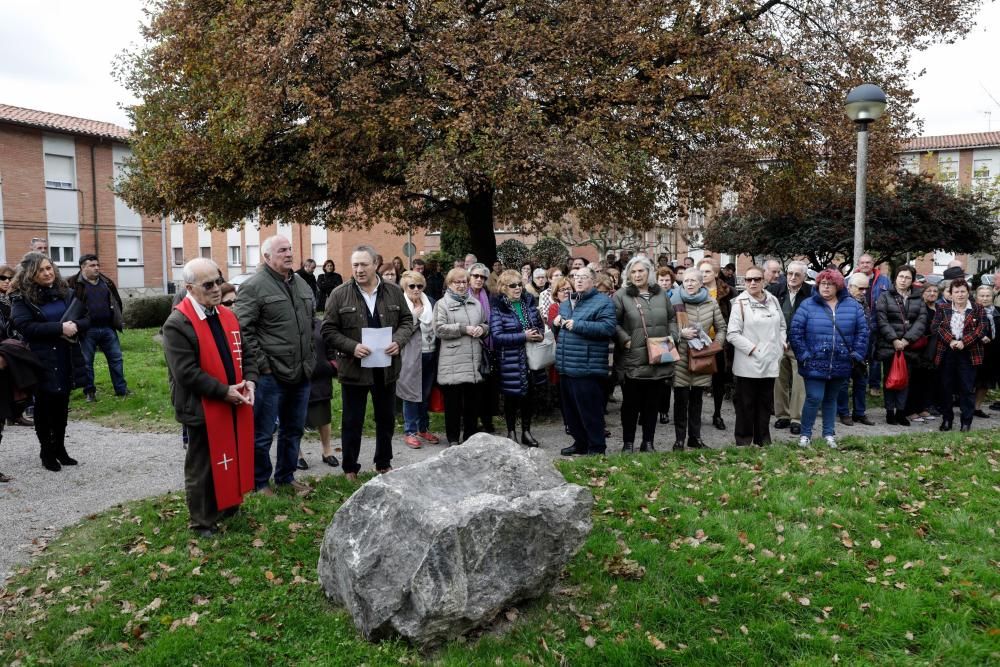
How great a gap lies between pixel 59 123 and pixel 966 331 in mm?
36317

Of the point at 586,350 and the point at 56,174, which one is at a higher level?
the point at 56,174

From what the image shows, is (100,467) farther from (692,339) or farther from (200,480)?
(692,339)

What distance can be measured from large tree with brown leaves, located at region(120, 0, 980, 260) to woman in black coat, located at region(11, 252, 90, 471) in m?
5.85

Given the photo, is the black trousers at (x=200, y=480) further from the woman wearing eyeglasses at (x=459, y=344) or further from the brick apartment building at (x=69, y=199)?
the brick apartment building at (x=69, y=199)

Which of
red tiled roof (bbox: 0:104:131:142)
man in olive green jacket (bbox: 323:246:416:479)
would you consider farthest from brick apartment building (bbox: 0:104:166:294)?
man in olive green jacket (bbox: 323:246:416:479)

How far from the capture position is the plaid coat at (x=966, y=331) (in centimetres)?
963

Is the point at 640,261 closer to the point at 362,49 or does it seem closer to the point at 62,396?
the point at 62,396

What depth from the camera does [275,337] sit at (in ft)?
20.8

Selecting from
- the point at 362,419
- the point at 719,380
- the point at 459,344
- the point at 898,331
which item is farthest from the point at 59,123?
the point at 898,331

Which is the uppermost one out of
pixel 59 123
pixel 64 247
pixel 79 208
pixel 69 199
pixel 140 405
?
pixel 59 123

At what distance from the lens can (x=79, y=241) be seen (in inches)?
1391

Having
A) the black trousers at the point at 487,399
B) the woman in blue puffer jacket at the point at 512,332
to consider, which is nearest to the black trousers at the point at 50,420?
the black trousers at the point at 487,399

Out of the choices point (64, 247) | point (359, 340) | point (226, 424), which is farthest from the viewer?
point (64, 247)

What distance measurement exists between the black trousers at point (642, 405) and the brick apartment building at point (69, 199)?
29868 mm
